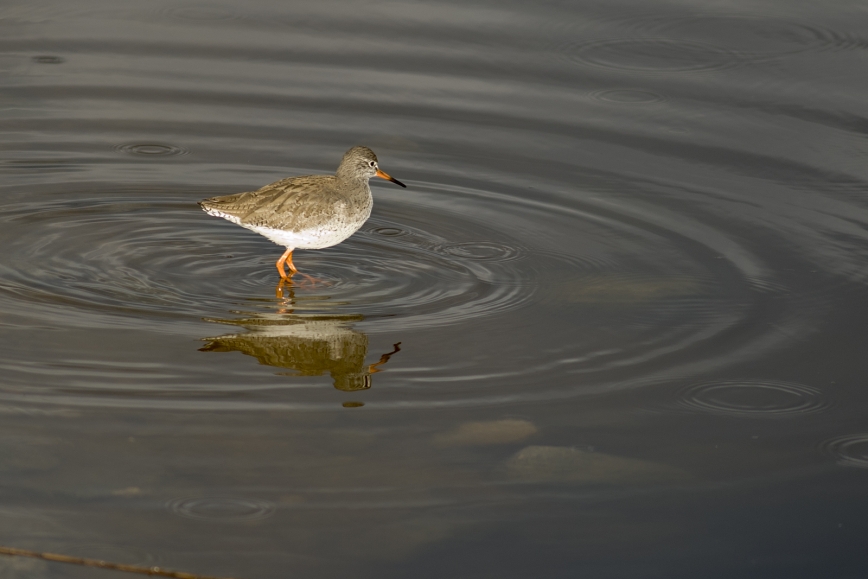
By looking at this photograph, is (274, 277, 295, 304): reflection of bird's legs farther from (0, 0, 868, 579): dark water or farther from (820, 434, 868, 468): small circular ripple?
(820, 434, 868, 468): small circular ripple

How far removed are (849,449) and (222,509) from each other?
13.7 feet

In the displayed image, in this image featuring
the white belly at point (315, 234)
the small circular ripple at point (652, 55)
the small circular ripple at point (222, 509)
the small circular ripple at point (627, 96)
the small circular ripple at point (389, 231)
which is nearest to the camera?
the small circular ripple at point (222, 509)

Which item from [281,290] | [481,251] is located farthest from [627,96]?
[281,290]

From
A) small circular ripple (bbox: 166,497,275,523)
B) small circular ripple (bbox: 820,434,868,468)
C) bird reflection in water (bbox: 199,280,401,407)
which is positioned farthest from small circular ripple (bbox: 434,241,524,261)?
small circular ripple (bbox: 166,497,275,523)

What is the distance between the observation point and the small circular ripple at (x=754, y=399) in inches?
307

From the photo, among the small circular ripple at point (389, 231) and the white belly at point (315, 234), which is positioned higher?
the white belly at point (315, 234)

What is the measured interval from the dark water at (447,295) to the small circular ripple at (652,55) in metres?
0.06

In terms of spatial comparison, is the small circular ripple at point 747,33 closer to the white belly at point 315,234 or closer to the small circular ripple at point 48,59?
the white belly at point 315,234

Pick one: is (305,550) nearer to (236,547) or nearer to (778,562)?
(236,547)

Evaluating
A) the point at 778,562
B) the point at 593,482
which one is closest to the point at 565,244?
the point at 593,482

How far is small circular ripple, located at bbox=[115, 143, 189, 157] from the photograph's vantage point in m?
12.8

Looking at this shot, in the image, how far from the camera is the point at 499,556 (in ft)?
20.0

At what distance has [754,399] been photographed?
796 centimetres

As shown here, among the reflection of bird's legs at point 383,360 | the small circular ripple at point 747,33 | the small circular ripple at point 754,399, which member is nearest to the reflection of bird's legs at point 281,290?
the reflection of bird's legs at point 383,360
